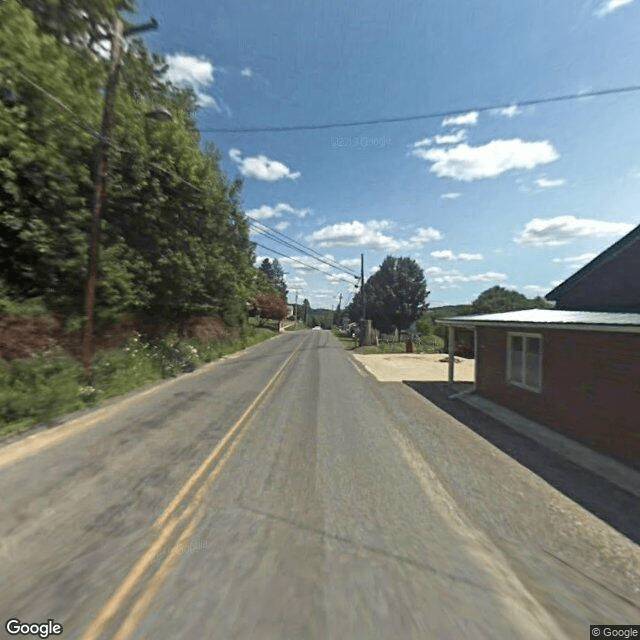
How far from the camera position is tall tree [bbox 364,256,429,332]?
1845 inches

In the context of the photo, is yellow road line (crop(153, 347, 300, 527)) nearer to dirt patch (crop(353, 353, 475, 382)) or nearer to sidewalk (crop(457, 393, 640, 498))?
sidewalk (crop(457, 393, 640, 498))

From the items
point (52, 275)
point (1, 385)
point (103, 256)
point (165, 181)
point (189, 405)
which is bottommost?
point (189, 405)

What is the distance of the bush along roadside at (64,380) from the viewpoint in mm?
7254

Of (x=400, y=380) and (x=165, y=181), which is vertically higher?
(x=165, y=181)

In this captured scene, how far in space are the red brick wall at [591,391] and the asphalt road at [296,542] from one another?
2096 millimetres

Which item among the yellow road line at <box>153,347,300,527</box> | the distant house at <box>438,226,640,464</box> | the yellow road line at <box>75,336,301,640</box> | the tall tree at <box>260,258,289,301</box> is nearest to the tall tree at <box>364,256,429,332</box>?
the distant house at <box>438,226,640,464</box>

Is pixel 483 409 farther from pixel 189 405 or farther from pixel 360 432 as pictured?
pixel 189 405

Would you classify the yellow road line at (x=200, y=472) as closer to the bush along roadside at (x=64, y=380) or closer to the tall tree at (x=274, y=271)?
the bush along roadside at (x=64, y=380)

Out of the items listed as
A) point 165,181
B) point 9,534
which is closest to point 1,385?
point 9,534

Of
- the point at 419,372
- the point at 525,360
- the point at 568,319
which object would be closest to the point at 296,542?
the point at 568,319

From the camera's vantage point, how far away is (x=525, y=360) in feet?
31.6

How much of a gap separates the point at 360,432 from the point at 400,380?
7.54 m

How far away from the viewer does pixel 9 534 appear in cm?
376

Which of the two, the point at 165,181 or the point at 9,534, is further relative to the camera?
the point at 165,181
